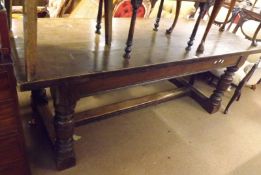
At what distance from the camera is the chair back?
2.69ft

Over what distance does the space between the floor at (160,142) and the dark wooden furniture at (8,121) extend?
1.12ft

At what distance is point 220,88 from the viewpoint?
223 centimetres

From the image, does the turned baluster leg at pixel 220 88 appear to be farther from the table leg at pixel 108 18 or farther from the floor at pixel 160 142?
the table leg at pixel 108 18

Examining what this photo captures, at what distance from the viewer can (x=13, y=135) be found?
1.08 meters

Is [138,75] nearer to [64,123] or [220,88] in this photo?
[64,123]

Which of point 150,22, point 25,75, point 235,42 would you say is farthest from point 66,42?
point 235,42

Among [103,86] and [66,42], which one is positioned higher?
[66,42]

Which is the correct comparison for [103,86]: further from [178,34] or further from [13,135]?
[178,34]

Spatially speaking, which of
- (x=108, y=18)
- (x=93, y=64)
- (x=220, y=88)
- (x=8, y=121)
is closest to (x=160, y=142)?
(x=220, y=88)

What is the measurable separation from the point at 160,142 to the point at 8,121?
120cm

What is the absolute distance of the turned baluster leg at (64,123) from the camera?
4.04 ft

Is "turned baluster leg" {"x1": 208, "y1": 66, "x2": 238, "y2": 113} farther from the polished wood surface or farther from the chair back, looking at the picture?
the chair back

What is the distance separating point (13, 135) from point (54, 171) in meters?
0.53

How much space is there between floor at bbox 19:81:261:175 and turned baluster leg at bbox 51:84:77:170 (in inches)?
3.4
